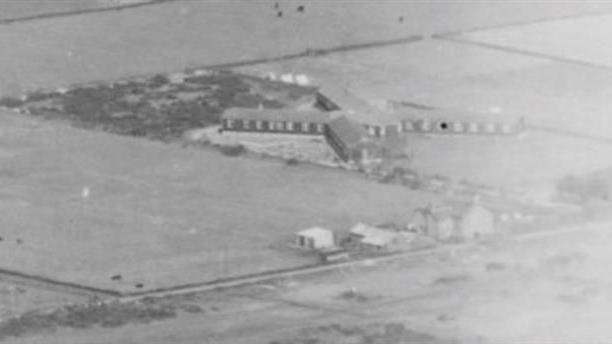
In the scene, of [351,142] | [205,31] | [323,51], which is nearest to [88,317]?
[351,142]

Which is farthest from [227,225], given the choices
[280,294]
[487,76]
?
[487,76]

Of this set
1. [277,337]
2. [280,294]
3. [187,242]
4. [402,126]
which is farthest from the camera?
[402,126]

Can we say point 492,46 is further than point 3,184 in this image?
Yes

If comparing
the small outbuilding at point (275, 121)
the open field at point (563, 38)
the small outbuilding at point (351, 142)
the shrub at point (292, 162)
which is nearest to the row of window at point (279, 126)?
the small outbuilding at point (275, 121)

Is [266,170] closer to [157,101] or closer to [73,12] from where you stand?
[157,101]

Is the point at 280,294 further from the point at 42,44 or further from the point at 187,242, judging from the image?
the point at 42,44
